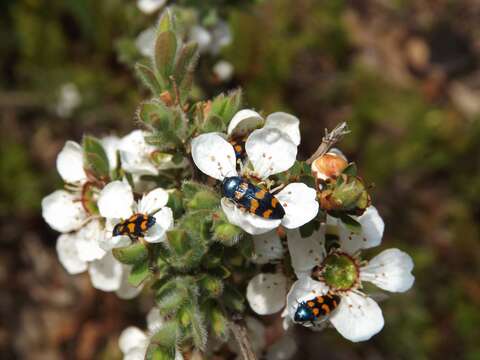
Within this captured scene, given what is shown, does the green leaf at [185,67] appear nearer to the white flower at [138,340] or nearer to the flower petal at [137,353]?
the white flower at [138,340]

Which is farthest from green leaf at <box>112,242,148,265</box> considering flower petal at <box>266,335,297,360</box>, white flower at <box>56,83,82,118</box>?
white flower at <box>56,83,82,118</box>

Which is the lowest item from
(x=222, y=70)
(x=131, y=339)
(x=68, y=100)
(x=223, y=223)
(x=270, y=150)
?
(x=68, y=100)

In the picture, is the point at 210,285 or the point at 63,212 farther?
the point at 63,212

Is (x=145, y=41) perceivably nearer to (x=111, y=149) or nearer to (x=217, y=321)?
(x=111, y=149)

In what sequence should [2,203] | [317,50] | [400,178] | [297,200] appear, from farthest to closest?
1. [317,50]
2. [400,178]
3. [2,203]
4. [297,200]

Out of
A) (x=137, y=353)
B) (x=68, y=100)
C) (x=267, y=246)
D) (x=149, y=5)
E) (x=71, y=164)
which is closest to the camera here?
(x=267, y=246)

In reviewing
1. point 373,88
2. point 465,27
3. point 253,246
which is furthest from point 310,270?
point 465,27

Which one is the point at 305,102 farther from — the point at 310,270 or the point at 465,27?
the point at 310,270

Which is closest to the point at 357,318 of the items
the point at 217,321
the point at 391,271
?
the point at 391,271

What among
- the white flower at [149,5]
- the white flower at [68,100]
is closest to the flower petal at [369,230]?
the white flower at [149,5]
